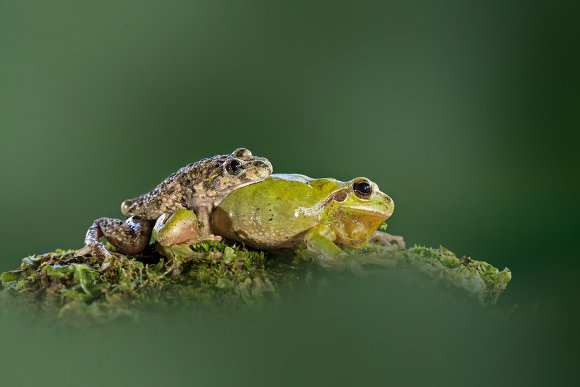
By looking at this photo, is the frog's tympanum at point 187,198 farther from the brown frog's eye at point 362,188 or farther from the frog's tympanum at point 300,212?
the brown frog's eye at point 362,188

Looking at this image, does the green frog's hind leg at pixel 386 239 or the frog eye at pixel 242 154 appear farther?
the green frog's hind leg at pixel 386 239

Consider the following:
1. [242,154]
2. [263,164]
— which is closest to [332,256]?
[263,164]

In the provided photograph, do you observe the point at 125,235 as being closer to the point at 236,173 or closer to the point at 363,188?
the point at 236,173

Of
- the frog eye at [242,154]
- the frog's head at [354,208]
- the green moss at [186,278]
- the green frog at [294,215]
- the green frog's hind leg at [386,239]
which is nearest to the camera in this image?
the green moss at [186,278]

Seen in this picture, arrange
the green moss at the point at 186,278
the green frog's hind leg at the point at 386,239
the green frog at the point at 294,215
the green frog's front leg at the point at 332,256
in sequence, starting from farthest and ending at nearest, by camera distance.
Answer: the green frog's hind leg at the point at 386,239 → the green frog at the point at 294,215 → the green frog's front leg at the point at 332,256 → the green moss at the point at 186,278

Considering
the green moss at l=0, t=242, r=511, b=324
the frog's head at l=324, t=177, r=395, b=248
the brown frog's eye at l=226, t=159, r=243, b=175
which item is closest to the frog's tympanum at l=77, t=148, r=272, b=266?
the brown frog's eye at l=226, t=159, r=243, b=175

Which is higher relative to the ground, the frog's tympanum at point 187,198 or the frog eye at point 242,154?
the frog eye at point 242,154

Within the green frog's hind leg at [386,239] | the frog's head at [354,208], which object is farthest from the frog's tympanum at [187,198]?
the green frog's hind leg at [386,239]
